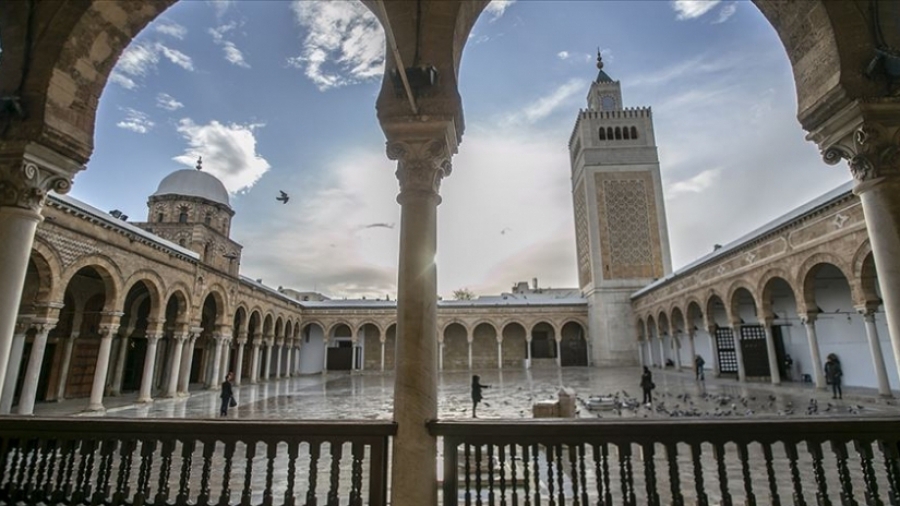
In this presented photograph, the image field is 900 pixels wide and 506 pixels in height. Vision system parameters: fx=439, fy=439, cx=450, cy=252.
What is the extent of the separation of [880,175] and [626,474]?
2.88 metres

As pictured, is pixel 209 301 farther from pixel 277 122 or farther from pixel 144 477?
pixel 144 477

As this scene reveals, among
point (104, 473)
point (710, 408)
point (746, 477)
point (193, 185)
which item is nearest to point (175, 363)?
point (104, 473)

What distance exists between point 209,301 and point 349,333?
13585mm

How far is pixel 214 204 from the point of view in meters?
28.3

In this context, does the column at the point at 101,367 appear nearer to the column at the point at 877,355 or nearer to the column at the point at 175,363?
the column at the point at 175,363

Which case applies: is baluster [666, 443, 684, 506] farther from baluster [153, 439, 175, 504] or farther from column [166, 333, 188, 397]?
column [166, 333, 188, 397]

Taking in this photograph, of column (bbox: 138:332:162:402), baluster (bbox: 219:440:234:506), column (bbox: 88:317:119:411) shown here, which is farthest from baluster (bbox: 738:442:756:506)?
column (bbox: 138:332:162:402)

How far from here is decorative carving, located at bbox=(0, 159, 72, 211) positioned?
12.0 ft

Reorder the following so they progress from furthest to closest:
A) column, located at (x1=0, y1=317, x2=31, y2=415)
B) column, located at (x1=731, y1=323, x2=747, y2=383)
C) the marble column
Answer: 1. column, located at (x1=731, y1=323, x2=747, y2=383)
2. column, located at (x1=0, y1=317, x2=31, y2=415)
3. the marble column

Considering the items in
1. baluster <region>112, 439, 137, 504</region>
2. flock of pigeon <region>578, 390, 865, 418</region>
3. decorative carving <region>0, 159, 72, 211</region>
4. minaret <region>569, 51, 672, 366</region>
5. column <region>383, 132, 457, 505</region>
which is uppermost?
minaret <region>569, 51, 672, 366</region>

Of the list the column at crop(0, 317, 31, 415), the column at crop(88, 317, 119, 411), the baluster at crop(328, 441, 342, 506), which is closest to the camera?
the baluster at crop(328, 441, 342, 506)

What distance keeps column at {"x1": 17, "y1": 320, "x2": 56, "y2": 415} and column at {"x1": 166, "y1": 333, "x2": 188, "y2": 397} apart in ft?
16.7

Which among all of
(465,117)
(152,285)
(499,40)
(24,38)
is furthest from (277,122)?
(152,285)

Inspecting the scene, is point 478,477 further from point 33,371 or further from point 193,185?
point 193,185
